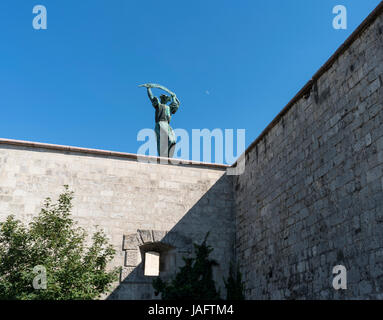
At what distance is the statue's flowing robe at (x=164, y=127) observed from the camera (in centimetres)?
1251

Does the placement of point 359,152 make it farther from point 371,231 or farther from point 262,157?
point 262,157

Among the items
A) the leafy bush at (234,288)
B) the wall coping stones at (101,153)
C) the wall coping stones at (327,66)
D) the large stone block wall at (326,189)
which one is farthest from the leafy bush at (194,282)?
the wall coping stones at (327,66)

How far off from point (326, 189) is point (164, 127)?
6656 mm

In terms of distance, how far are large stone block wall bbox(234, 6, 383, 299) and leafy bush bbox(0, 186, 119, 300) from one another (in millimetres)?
3062

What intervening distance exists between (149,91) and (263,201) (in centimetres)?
529

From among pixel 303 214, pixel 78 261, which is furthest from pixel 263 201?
pixel 78 261

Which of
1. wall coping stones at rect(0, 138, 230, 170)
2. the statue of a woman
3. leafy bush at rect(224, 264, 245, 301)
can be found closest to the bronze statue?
the statue of a woman

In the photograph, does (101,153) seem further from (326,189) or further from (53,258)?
(326,189)

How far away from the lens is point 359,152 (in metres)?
6.04

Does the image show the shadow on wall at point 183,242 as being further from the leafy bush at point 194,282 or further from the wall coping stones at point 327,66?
the wall coping stones at point 327,66

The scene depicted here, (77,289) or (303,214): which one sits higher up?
(303,214)

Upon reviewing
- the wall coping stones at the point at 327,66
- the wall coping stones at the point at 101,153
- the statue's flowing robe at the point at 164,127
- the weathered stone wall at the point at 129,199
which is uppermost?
the statue's flowing robe at the point at 164,127

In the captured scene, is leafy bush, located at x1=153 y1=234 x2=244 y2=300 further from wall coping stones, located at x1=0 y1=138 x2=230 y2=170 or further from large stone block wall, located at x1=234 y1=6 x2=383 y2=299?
wall coping stones, located at x1=0 y1=138 x2=230 y2=170

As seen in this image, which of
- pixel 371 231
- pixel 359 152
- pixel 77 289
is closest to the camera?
pixel 371 231
